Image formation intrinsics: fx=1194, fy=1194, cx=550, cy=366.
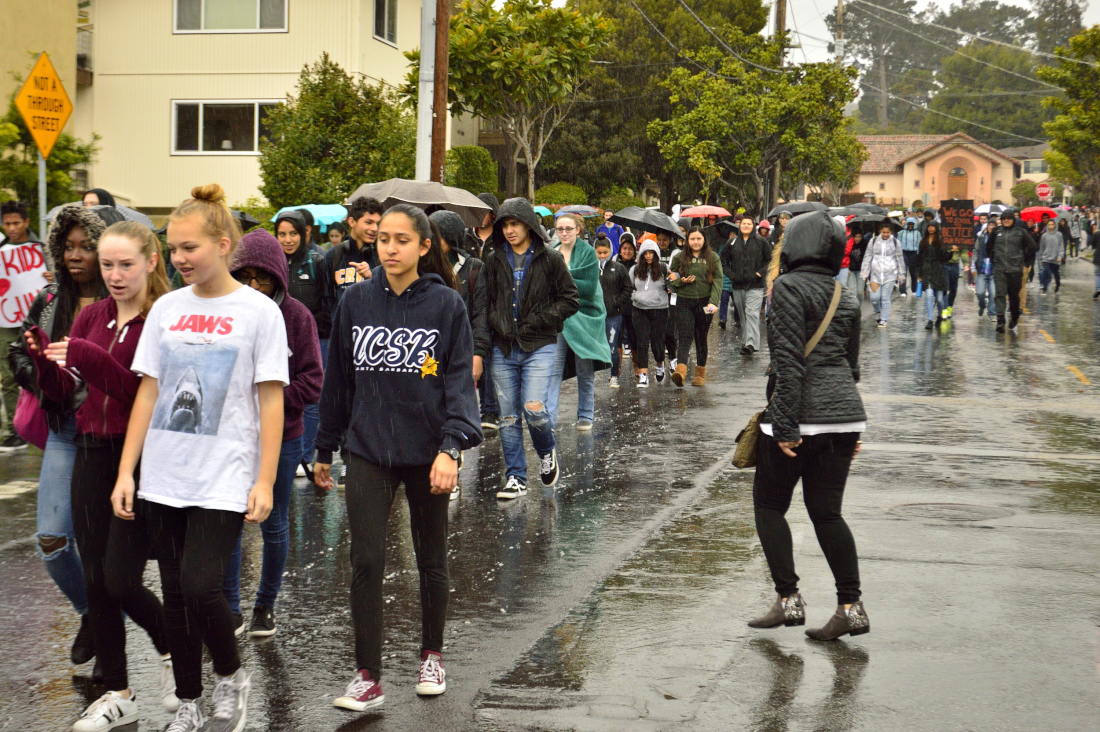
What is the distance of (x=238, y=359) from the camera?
13.1 feet

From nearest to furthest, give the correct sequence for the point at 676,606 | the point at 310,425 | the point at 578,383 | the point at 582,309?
the point at 676,606, the point at 310,425, the point at 582,309, the point at 578,383

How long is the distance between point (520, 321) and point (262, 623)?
327cm

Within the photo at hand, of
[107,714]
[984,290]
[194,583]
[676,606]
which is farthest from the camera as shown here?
[984,290]

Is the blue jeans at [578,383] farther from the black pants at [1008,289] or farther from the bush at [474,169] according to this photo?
the bush at [474,169]

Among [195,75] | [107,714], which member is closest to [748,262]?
[107,714]

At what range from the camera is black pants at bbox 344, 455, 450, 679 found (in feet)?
14.2

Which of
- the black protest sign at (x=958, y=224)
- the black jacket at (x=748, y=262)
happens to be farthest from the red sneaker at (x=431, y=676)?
the black protest sign at (x=958, y=224)

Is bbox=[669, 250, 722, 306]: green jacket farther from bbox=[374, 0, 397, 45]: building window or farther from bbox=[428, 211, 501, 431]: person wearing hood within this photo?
bbox=[374, 0, 397, 45]: building window

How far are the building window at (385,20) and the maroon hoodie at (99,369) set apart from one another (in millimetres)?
25537

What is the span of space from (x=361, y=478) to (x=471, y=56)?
14.7 meters

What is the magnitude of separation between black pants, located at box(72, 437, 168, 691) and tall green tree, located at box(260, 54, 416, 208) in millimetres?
16079

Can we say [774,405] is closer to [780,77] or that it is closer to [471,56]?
[471,56]

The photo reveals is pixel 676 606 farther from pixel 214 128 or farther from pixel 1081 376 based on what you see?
pixel 214 128

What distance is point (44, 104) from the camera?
11922 mm
